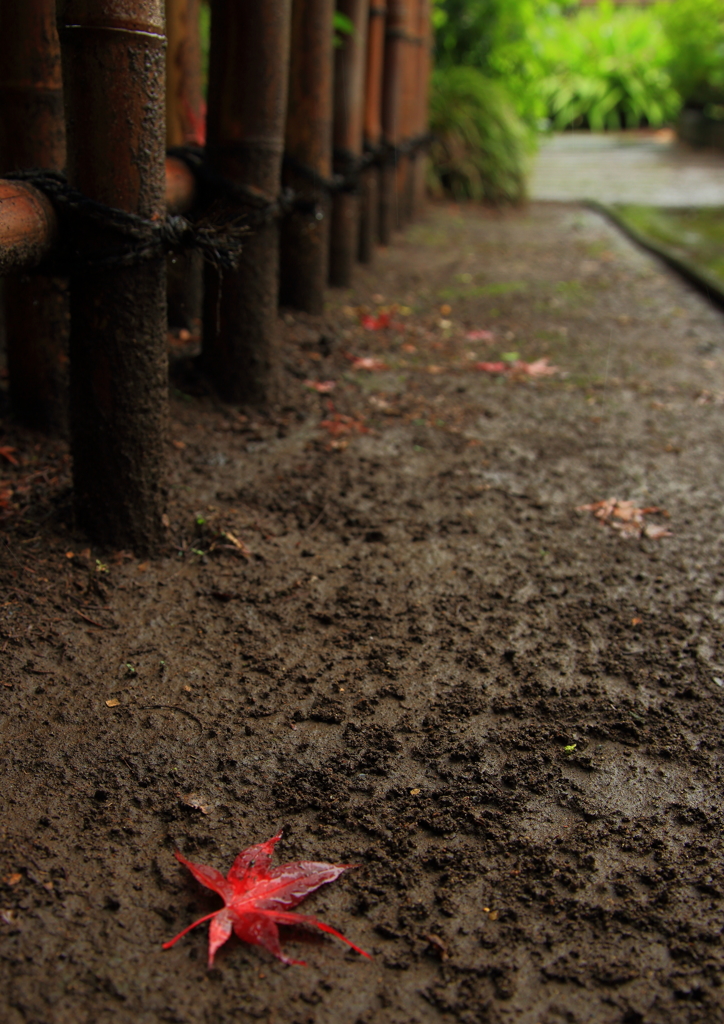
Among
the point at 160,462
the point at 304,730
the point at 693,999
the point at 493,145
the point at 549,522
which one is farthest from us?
the point at 493,145

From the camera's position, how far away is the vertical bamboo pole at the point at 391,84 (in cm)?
574

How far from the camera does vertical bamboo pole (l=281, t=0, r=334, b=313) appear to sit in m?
3.40

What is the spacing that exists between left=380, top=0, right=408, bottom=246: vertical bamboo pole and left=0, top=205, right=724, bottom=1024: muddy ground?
3.37 meters

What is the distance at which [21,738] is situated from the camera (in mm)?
1539

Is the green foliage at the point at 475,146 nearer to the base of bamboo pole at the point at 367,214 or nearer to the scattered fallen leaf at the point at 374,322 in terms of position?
the base of bamboo pole at the point at 367,214

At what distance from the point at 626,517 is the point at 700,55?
1469cm

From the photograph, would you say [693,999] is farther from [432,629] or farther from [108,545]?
[108,545]

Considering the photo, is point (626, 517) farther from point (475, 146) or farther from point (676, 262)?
point (475, 146)

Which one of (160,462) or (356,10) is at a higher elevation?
(356,10)

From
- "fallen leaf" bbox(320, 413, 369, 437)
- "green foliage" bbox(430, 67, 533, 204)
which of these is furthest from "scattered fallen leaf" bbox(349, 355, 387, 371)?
"green foliage" bbox(430, 67, 533, 204)

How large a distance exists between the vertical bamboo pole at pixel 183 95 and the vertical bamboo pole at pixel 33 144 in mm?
697

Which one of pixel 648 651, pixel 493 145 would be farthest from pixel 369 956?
pixel 493 145

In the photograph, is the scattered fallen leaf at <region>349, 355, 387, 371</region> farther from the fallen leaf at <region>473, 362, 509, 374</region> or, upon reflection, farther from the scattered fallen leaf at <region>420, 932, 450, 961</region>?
the scattered fallen leaf at <region>420, 932, 450, 961</region>

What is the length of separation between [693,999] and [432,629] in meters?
0.91
